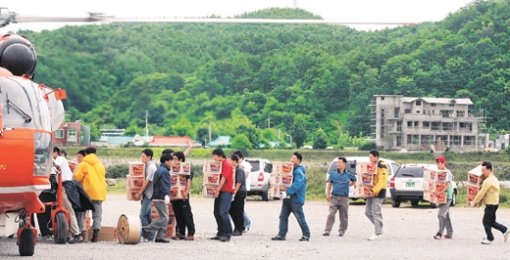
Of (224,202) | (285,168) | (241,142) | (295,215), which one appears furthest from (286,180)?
(241,142)

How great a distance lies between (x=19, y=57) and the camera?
2112 cm

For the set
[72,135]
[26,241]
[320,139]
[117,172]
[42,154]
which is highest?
[320,139]

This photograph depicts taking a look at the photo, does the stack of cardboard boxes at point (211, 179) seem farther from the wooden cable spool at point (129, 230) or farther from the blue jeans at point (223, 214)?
the wooden cable spool at point (129, 230)

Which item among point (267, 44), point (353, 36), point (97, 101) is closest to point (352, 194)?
point (97, 101)

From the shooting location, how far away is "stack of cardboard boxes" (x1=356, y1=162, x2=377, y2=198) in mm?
24031

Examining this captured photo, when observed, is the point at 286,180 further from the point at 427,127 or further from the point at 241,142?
the point at 427,127

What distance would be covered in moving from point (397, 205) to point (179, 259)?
2068 centimetres

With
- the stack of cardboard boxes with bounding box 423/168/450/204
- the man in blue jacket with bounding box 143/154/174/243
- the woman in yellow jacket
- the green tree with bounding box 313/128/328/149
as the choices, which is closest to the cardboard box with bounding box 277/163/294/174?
the stack of cardboard boxes with bounding box 423/168/450/204

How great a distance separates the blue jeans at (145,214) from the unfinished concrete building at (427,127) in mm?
83296

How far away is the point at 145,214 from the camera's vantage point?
22.5 meters

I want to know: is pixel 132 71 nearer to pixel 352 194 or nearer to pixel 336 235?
pixel 352 194

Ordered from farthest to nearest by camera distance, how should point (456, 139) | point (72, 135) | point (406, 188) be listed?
1. point (456, 139)
2. point (72, 135)
3. point (406, 188)

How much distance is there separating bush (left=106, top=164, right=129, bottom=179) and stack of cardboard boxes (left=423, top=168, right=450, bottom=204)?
1905 inches

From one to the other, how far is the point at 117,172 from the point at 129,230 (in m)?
53.3
